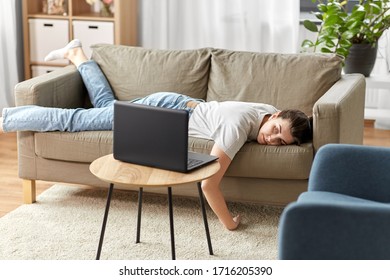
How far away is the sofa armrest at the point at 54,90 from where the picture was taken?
3.67 meters

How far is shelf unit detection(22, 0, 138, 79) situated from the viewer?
504cm

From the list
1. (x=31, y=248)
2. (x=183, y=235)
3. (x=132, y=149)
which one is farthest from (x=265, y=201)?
(x=31, y=248)

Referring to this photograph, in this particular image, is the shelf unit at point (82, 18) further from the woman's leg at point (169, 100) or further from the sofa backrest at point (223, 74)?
the woman's leg at point (169, 100)

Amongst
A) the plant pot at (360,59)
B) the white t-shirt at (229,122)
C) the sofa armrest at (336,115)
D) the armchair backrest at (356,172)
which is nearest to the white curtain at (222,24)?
the plant pot at (360,59)

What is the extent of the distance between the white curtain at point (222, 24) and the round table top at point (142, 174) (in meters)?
2.41

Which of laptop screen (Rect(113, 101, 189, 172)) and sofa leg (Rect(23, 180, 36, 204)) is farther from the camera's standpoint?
sofa leg (Rect(23, 180, 36, 204))

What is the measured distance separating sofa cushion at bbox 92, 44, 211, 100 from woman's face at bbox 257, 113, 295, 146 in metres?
0.63

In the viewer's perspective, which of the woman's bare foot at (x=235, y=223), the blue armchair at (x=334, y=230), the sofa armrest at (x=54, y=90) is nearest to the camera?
the blue armchair at (x=334, y=230)

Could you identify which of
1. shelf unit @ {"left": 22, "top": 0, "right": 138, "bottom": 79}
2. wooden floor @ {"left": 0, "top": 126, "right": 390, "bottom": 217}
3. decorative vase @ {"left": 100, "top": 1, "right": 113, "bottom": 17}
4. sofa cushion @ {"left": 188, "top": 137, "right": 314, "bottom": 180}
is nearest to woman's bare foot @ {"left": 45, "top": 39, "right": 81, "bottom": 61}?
wooden floor @ {"left": 0, "top": 126, "right": 390, "bottom": 217}

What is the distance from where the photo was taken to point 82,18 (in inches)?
200

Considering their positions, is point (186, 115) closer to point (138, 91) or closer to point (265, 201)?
point (265, 201)

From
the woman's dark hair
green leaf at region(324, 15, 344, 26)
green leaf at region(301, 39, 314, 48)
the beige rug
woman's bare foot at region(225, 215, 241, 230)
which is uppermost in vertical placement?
green leaf at region(324, 15, 344, 26)

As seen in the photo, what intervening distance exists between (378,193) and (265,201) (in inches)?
36.4

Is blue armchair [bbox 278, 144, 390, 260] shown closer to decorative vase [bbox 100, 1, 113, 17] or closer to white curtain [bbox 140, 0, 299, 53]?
white curtain [bbox 140, 0, 299, 53]
